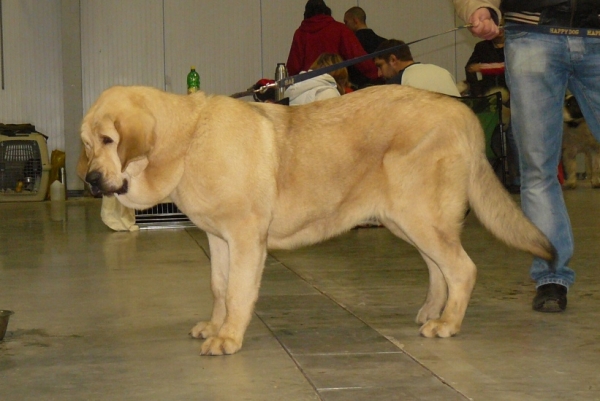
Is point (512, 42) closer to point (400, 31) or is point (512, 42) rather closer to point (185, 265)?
point (185, 265)

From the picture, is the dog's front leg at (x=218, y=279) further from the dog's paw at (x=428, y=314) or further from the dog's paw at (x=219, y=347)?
the dog's paw at (x=428, y=314)

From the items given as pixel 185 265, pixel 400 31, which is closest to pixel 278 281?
pixel 185 265

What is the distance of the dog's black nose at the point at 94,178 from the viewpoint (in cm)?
300

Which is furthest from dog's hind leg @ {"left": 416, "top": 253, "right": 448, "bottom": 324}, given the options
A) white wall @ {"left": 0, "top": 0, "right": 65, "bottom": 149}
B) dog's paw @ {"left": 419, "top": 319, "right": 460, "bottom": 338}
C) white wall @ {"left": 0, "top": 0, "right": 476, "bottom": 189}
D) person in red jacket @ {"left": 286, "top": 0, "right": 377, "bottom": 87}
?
white wall @ {"left": 0, "top": 0, "right": 65, "bottom": 149}

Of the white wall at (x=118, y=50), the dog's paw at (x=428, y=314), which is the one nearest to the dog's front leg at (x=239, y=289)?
the dog's paw at (x=428, y=314)

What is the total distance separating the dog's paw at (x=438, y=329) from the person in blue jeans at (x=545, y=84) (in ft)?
2.17

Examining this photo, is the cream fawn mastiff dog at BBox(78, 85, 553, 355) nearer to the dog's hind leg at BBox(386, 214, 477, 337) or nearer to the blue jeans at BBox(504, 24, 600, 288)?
the dog's hind leg at BBox(386, 214, 477, 337)

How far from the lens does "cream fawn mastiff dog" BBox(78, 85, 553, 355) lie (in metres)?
3.12

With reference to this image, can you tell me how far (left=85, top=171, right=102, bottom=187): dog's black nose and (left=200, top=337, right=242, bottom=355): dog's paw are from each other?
0.74m

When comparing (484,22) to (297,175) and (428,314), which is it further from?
(428,314)

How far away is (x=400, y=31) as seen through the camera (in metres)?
14.9

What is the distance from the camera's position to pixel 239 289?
10.4ft

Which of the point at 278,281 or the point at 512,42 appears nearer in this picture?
the point at 512,42

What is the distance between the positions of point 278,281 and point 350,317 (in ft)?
3.74
